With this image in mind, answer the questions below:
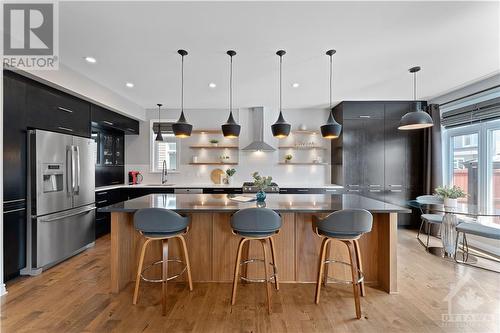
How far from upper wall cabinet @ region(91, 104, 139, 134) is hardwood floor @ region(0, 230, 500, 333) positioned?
2.49m

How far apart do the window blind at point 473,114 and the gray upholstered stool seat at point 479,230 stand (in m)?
1.67

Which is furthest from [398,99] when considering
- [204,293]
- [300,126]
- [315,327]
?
[204,293]

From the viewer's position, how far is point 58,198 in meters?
3.07

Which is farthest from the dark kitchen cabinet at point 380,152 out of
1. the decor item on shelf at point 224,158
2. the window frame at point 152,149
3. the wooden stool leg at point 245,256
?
the window frame at point 152,149

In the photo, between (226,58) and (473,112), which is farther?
(473,112)

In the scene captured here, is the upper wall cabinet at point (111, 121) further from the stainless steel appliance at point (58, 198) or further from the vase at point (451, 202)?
the vase at point (451, 202)

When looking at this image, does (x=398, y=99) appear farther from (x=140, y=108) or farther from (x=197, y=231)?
(x=140, y=108)

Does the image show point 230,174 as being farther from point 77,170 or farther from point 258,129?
point 77,170

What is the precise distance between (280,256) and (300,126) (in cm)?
351

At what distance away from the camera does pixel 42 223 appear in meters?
2.84

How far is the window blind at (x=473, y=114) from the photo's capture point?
3.44 metres

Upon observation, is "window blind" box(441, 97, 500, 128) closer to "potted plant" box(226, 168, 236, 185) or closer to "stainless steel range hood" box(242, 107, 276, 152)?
"stainless steel range hood" box(242, 107, 276, 152)

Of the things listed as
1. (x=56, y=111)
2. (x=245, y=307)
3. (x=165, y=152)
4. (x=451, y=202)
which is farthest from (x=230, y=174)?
(x=451, y=202)

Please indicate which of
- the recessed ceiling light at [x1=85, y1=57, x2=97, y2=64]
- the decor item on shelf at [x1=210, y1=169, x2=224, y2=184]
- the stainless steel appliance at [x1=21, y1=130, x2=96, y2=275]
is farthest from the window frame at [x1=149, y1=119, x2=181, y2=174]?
the recessed ceiling light at [x1=85, y1=57, x2=97, y2=64]
